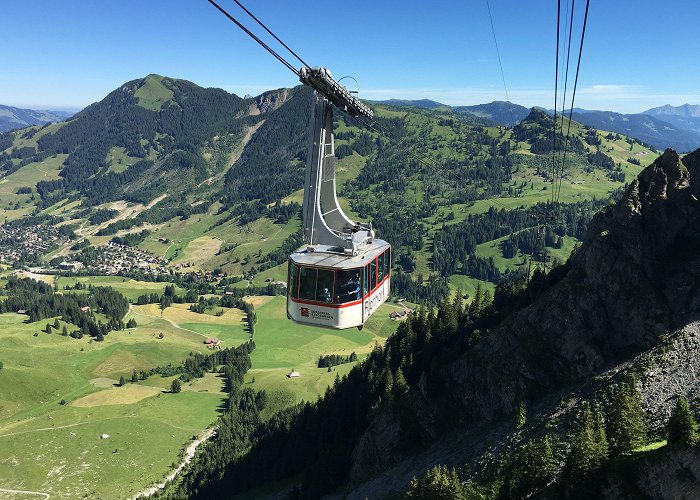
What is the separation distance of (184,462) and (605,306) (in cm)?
13906

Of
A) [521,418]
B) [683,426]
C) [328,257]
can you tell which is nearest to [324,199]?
[328,257]

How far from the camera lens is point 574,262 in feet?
284

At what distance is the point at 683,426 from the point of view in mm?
35969

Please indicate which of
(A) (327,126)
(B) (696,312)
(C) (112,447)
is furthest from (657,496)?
(C) (112,447)

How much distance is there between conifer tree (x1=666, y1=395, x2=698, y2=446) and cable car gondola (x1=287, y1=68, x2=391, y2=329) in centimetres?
2493

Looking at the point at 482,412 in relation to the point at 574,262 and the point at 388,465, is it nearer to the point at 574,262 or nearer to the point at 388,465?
the point at 388,465

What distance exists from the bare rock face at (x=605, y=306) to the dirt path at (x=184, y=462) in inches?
3791

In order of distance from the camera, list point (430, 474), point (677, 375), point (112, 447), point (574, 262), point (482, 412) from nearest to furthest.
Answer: point (677, 375)
point (430, 474)
point (482, 412)
point (574, 262)
point (112, 447)

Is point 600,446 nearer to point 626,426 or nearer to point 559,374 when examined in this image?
point 626,426

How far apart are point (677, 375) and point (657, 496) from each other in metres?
17.7

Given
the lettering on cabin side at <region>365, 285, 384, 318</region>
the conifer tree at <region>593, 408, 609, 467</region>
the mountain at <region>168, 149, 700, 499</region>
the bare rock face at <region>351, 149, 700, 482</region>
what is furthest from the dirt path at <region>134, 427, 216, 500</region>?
the conifer tree at <region>593, 408, 609, 467</region>

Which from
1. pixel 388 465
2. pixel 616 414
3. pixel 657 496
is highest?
pixel 616 414

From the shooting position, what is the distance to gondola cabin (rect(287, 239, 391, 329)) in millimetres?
38312

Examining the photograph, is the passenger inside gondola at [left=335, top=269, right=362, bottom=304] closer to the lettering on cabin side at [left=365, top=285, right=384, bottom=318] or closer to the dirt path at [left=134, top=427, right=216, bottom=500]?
the lettering on cabin side at [left=365, top=285, right=384, bottom=318]
